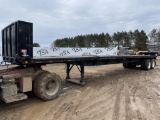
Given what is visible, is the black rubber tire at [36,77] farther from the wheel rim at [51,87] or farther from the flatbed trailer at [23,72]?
the wheel rim at [51,87]

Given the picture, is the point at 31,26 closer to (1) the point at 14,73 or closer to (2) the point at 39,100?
(1) the point at 14,73

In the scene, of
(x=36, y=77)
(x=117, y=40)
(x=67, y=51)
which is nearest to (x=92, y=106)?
(x=36, y=77)

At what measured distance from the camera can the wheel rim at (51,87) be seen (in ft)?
23.1

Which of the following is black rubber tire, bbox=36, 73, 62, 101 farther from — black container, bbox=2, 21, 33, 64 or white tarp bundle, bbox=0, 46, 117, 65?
white tarp bundle, bbox=0, 46, 117, 65

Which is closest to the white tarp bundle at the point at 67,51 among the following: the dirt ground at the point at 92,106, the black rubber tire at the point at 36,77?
the black rubber tire at the point at 36,77

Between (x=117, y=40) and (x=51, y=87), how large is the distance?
229 ft

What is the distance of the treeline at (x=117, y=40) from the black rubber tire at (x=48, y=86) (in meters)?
61.7

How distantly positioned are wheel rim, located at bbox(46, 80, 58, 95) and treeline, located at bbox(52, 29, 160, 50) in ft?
202

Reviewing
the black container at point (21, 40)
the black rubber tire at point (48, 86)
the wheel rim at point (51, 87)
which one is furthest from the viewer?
the wheel rim at point (51, 87)

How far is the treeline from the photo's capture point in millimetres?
65662

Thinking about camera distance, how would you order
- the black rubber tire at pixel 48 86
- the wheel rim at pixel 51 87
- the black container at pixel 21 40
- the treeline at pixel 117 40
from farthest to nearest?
the treeline at pixel 117 40 < the wheel rim at pixel 51 87 < the black rubber tire at pixel 48 86 < the black container at pixel 21 40

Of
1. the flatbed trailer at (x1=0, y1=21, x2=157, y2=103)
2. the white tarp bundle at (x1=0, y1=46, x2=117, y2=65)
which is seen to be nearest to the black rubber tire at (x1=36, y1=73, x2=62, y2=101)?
the flatbed trailer at (x1=0, y1=21, x2=157, y2=103)

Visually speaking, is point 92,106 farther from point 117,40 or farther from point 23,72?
point 117,40

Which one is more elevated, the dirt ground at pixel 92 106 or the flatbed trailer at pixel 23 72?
the flatbed trailer at pixel 23 72
